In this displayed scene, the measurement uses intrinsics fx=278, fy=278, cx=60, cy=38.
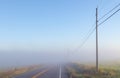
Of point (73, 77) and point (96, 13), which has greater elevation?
point (96, 13)

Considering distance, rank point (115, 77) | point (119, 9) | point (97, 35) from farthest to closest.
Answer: point (97, 35)
point (115, 77)
point (119, 9)

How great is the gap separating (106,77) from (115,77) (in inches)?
36.0

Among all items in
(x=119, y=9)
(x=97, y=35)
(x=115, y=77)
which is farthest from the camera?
(x=97, y=35)

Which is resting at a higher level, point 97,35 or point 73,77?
point 97,35

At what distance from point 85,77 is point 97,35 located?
8.61 m

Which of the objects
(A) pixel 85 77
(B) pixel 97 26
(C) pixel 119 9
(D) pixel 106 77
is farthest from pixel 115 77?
(B) pixel 97 26

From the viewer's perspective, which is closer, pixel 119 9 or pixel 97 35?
pixel 119 9

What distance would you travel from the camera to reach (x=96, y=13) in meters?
37.9

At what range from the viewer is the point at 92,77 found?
92.3ft

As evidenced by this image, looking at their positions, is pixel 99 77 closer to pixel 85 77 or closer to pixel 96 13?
pixel 85 77

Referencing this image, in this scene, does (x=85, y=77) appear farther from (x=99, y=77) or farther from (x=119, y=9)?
(x=119, y=9)

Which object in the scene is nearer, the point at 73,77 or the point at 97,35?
the point at 73,77

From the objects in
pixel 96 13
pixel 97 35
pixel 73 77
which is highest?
pixel 96 13

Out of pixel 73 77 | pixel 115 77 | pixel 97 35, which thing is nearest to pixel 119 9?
pixel 115 77
